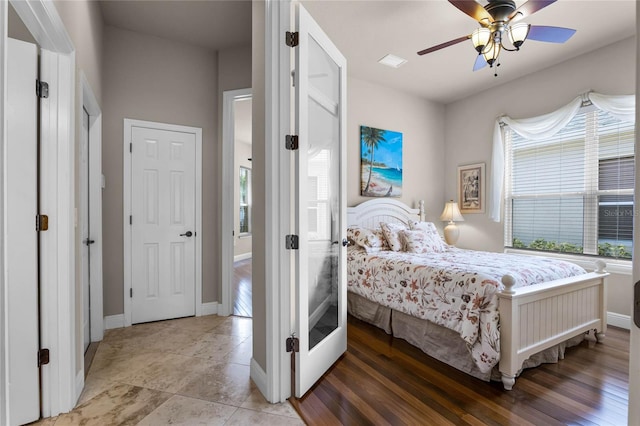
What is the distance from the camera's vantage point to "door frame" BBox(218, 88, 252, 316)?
3.54 m

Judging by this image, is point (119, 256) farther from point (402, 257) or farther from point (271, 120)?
point (402, 257)

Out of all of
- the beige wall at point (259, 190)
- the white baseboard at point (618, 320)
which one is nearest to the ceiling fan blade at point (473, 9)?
the beige wall at point (259, 190)

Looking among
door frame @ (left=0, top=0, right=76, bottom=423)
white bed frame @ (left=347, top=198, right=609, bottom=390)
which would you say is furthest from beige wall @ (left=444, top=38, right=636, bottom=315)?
door frame @ (left=0, top=0, right=76, bottom=423)

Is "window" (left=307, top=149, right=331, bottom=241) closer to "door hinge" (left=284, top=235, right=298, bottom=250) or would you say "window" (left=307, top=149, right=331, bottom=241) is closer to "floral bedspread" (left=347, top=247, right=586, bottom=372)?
"door hinge" (left=284, top=235, right=298, bottom=250)

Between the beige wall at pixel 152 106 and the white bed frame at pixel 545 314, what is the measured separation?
2.88 metres

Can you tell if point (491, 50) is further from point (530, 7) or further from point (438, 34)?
point (438, 34)

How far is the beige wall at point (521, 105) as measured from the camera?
10.7 ft

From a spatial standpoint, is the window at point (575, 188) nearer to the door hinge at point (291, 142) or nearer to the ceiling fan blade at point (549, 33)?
the ceiling fan blade at point (549, 33)

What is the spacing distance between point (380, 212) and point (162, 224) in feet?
8.93

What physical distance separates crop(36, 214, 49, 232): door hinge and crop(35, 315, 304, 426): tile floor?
3.55ft

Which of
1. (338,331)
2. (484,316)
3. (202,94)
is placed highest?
(202,94)

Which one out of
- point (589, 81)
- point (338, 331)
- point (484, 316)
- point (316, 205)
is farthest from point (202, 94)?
point (589, 81)

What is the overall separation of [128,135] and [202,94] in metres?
0.91

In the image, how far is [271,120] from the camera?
1.90 m
